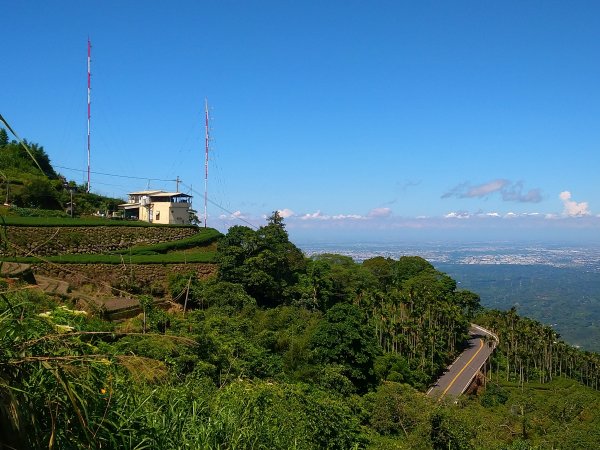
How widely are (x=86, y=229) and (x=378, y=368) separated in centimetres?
1708

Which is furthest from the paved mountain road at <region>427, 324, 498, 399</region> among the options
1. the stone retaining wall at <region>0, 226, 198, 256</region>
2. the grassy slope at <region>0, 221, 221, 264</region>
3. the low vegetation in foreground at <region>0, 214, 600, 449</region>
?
the stone retaining wall at <region>0, 226, 198, 256</region>

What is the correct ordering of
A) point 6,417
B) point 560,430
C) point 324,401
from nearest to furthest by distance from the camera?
point 6,417
point 324,401
point 560,430

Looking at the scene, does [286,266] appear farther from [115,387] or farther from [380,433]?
[115,387]

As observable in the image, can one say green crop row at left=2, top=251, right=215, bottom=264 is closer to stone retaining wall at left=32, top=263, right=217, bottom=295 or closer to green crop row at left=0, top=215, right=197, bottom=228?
stone retaining wall at left=32, top=263, right=217, bottom=295

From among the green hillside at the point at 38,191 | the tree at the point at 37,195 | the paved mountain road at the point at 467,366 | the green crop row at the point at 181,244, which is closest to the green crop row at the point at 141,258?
the green crop row at the point at 181,244

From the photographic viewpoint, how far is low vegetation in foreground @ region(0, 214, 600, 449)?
2596 mm

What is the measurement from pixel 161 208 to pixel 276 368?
1867 cm

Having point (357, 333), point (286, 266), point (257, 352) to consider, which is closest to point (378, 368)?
point (357, 333)

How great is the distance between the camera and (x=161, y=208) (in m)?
32.8

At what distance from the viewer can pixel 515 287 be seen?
569 feet

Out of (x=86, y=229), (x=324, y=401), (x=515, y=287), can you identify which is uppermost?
(x=86, y=229)

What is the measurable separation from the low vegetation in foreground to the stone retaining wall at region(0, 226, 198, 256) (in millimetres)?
4376

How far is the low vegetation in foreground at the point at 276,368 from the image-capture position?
8.52ft

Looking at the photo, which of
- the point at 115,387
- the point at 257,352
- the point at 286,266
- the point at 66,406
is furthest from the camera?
the point at 286,266
